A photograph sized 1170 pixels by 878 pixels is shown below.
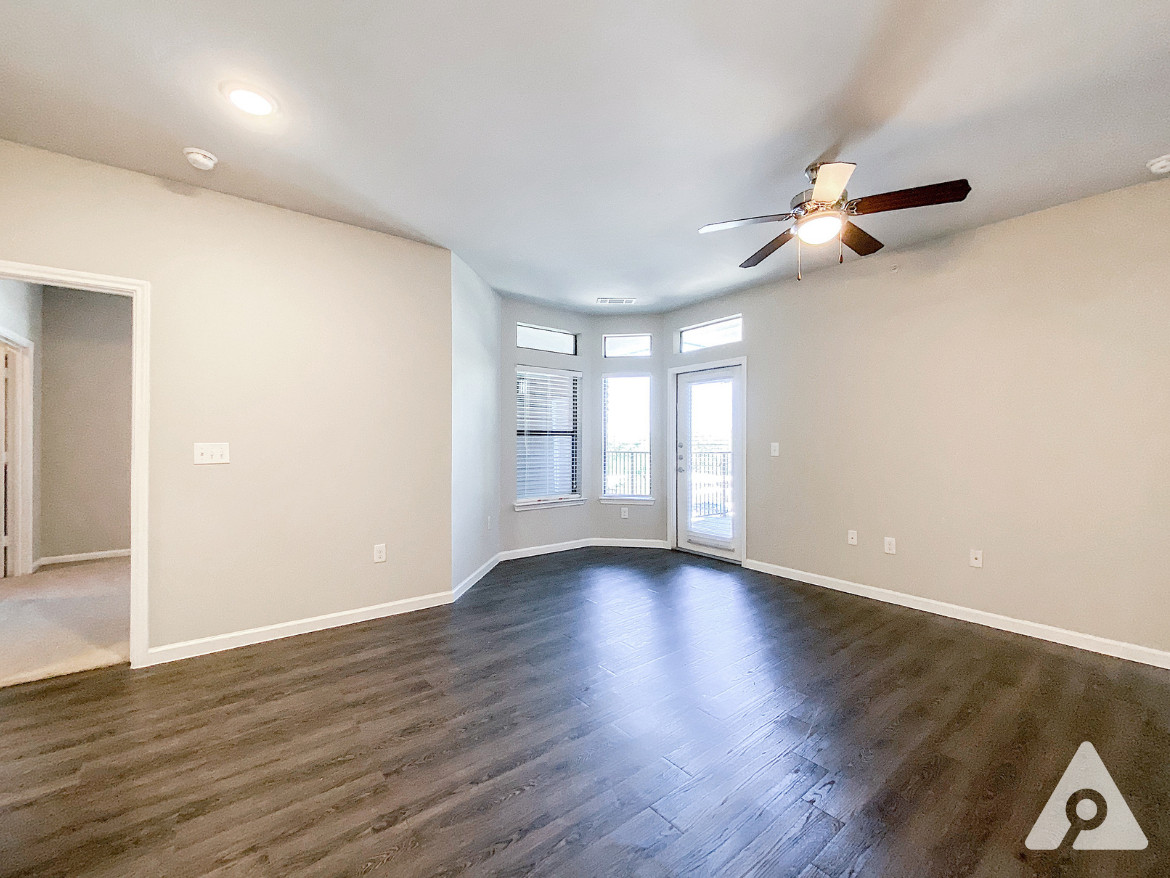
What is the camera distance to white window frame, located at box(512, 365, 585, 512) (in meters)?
4.91

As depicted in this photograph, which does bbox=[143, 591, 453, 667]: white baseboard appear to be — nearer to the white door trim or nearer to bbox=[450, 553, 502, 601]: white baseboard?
bbox=[450, 553, 502, 601]: white baseboard

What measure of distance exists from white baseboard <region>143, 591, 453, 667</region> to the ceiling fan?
320 cm

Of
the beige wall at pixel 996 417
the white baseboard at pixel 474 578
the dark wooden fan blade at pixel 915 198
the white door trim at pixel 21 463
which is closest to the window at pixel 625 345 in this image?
the beige wall at pixel 996 417

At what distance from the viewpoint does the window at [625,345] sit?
541 centimetres

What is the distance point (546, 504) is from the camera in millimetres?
5062

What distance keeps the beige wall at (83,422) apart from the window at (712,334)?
6.00 meters

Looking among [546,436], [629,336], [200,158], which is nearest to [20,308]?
[200,158]

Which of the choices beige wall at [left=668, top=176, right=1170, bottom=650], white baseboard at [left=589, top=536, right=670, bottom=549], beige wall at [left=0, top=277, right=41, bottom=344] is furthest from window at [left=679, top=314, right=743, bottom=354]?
beige wall at [left=0, top=277, right=41, bottom=344]

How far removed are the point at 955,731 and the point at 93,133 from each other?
485 cm

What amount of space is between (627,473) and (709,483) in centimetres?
97

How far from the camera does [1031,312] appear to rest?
300cm

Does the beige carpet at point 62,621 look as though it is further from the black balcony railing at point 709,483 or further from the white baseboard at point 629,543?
the black balcony railing at point 709,483

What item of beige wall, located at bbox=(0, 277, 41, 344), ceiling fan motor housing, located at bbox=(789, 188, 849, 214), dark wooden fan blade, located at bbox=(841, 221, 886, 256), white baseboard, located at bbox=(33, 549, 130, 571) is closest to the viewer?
ceiling fan motor housing, located at bbox=(789, 188, 849, 214)

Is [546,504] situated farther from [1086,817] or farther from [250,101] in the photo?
[1086,817]
